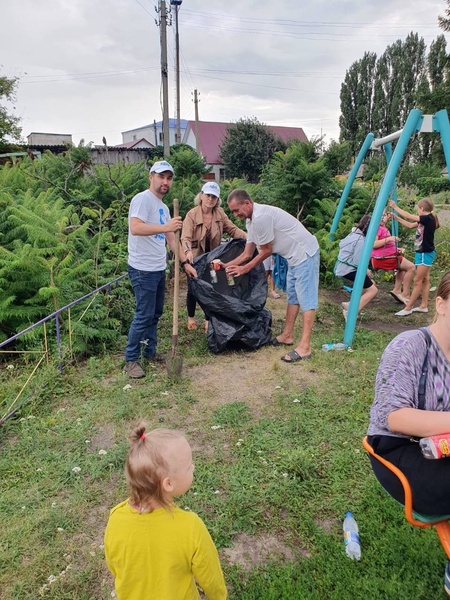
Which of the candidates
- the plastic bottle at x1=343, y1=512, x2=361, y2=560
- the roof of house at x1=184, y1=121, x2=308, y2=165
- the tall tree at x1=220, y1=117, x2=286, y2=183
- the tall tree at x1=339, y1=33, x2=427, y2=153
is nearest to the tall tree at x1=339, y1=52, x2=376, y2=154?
the tall tree at x1=339, y1=33, x2=427, y2=153

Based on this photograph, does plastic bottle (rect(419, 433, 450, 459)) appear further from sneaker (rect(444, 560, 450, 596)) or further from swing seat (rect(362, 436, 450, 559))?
sneaker (rect(444, 560, 450, 596))

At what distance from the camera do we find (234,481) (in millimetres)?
2568

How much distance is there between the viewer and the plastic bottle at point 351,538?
2.04 m

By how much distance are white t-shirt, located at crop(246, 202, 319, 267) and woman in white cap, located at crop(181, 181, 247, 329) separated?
2.28 feet

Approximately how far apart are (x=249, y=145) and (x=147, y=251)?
942 inches

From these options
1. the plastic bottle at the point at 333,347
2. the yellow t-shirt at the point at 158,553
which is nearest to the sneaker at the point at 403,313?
the plastic bottle at the point at 333,347

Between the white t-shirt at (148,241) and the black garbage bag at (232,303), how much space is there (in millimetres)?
637

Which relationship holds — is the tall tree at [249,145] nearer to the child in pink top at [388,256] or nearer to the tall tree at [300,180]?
the tall tree at [300,180]

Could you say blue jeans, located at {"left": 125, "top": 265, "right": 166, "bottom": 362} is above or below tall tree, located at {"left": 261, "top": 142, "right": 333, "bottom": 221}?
below

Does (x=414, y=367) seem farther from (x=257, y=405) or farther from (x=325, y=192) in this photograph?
(x=325, y=192)

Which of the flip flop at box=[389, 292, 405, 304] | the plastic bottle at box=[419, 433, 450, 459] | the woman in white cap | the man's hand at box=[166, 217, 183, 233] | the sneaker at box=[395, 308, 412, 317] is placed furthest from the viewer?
the flip flop at box=[389, 292, 405, 304]

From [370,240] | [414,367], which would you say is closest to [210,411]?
[414,367]

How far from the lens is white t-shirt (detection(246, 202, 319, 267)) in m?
4.16

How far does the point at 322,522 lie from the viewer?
2287 mm
